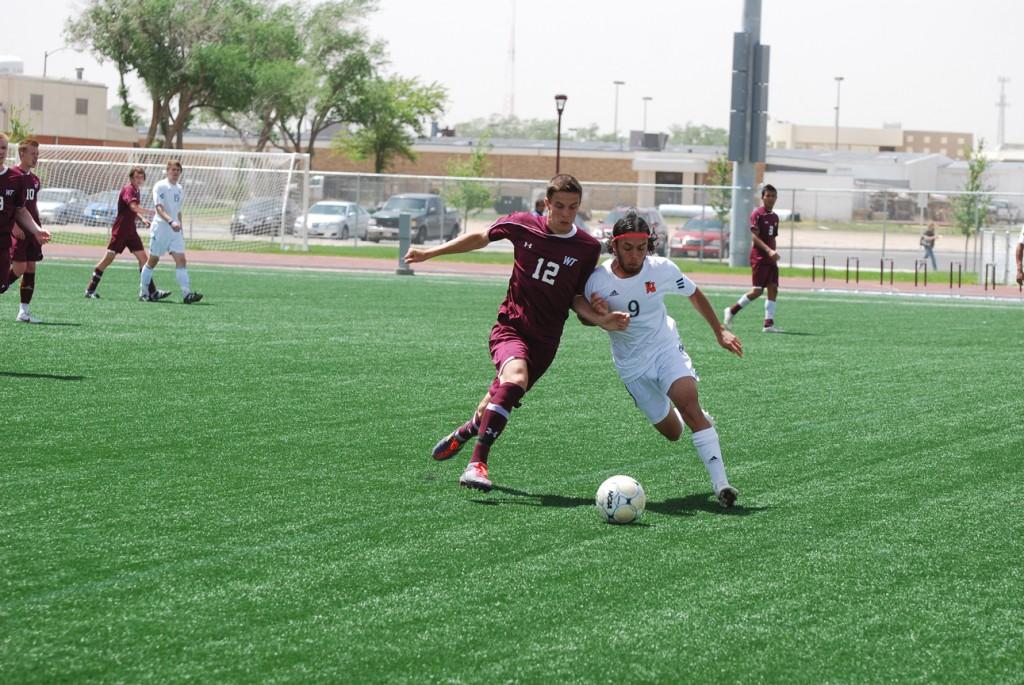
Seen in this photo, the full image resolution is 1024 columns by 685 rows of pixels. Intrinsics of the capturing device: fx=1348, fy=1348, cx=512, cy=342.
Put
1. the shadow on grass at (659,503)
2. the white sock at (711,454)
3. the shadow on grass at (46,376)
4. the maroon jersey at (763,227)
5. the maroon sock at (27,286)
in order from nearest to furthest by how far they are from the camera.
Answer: the shadow on grass at (659,503), the white sock at (711,454), the shadow on grass at (46,376), the maroon sock at (27,286), the maroon jersey at (763,227)

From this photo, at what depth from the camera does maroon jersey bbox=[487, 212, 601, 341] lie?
8.27 metres

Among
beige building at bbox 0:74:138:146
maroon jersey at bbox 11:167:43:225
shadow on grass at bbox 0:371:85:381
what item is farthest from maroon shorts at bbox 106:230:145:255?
beige building at bbox 0:74:138:146

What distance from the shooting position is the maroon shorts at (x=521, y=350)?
8383 mm

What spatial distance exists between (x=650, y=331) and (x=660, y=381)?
0.31m

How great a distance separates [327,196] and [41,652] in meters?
40.7

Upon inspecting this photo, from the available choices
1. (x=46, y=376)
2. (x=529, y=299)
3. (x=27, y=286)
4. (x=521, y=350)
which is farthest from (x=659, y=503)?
(x=27, y=286)

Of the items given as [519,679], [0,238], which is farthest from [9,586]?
[0,238]

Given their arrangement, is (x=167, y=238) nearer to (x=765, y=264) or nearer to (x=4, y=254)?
(x=4, y=254)

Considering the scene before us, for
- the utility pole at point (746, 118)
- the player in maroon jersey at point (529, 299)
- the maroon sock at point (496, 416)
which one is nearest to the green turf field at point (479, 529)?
the maroon sock at point (496, 416)

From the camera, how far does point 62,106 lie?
3140 inches

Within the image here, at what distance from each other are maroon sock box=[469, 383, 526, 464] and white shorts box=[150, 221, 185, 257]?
1343cm

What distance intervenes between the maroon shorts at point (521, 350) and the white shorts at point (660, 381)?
0.62 meters

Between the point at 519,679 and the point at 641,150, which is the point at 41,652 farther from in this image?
the point at 641,150

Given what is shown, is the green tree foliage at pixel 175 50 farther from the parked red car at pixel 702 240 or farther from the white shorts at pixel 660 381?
the white shorts at pixel 660 381
